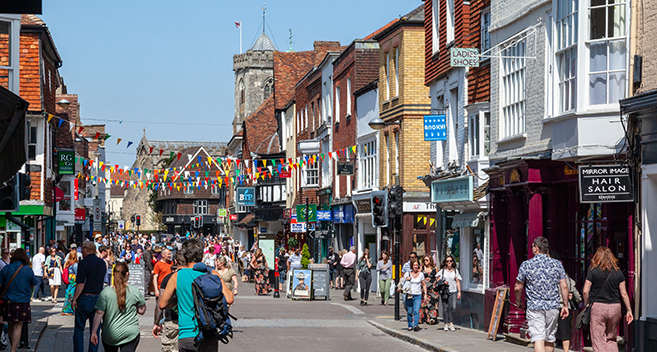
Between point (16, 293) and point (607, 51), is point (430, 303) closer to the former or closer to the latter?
point (607, 51)

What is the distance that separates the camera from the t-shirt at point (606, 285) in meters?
12.1

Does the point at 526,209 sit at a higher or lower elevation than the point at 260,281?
higher

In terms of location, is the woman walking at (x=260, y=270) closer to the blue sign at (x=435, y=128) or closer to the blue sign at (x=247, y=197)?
the blue sign at (x=435, y=128)

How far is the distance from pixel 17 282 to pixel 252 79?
327 ft

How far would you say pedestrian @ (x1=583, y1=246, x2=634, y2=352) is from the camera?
479 inches

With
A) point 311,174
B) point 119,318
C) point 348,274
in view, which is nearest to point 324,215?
point 311,174

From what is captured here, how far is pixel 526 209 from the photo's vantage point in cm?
1758

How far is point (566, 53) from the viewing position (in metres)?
15.0

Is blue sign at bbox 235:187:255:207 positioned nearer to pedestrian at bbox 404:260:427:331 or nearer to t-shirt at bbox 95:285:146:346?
pedestrian at bbox 404:260:427:331

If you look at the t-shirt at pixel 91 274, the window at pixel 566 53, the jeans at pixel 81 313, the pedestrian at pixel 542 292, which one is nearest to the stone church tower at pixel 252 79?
the window at pixel 566 53

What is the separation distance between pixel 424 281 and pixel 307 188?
27291mm

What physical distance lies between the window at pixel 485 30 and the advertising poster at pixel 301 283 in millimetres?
12648

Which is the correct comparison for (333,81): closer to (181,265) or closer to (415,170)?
(415,170)

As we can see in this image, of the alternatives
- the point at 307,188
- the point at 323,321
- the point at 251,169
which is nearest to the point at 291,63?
A: the point at 251,169
